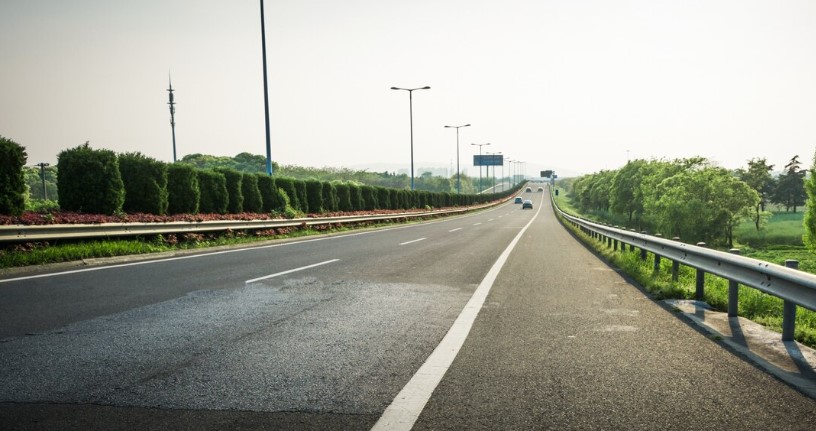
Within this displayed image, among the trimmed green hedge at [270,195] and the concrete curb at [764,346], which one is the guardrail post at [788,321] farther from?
the trimmed green hedge at [270,195]

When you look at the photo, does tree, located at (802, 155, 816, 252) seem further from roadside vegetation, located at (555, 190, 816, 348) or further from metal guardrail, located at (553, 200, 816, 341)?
metal guardrail, located at (553, 200, 816, 341)

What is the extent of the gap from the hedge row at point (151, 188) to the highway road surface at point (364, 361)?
5.93 metres

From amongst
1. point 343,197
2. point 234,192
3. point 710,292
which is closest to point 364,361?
point 710,292

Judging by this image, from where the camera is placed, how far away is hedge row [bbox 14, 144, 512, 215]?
1357 cm

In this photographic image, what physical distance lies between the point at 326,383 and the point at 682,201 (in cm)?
6532

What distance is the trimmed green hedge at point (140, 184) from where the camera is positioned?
16203 millimetres

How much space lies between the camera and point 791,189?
127 m

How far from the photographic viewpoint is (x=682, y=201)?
5978 centimetres

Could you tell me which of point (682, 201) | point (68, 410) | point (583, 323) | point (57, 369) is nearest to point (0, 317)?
point (57, 369)

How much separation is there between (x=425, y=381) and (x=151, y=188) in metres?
15.5

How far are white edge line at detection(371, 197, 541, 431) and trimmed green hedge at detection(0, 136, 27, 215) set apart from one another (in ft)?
37.4

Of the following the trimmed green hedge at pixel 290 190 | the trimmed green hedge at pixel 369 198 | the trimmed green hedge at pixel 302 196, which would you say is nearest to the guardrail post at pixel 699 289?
the trimmed green hedge at pixel 290 190

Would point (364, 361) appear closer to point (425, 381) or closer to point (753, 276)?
point (425, 381)

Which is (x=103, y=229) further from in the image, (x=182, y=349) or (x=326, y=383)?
(x=326, y=383)
